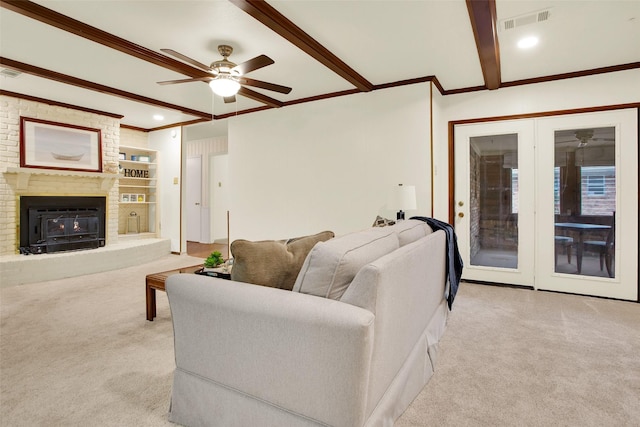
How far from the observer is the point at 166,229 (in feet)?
21.8

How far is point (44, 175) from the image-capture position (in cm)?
506

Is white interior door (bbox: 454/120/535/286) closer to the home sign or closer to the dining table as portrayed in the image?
the dining table

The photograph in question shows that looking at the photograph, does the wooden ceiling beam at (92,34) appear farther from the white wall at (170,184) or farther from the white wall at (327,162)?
the white wall at (170,184)

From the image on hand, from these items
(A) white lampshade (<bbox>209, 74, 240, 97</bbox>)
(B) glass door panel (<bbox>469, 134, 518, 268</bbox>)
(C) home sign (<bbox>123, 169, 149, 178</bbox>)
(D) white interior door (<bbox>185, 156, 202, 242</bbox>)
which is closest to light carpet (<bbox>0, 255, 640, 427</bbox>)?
(B) glass door panel (<bbox>469, 134, 518, 268</bbox>)

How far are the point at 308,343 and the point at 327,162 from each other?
3.64 meters

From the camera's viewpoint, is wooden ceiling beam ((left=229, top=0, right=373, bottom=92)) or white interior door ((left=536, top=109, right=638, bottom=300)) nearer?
wooden ceiling beam ((left=229, top=0, right=373, bottom=92))

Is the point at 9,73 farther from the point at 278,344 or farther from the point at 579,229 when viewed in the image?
the point at 579,229

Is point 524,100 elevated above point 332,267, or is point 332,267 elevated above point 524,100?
point 524,100

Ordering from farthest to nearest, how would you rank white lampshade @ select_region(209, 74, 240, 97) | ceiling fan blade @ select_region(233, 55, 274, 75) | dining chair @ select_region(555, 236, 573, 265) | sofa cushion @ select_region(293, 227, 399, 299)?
1. dining chair @ select_region(555, 236, 573, 265)
2. white lampshade @ select_region(209, 74, 240, 97)
3. ceiling fan blade @ select_region(233, 55, 274, 75)
4. sofa cushion @ select_region(293, 227, 399, 299)

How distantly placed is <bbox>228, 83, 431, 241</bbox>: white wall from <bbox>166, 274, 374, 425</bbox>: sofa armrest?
8.56 ft

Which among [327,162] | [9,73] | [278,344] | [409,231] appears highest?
[9,73]

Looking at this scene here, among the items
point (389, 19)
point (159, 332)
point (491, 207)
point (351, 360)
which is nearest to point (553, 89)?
point (491, 207)

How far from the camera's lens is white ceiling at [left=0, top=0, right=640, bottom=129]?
8.60 ft

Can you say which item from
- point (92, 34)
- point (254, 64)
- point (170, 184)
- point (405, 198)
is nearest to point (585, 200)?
point (405, 198)
